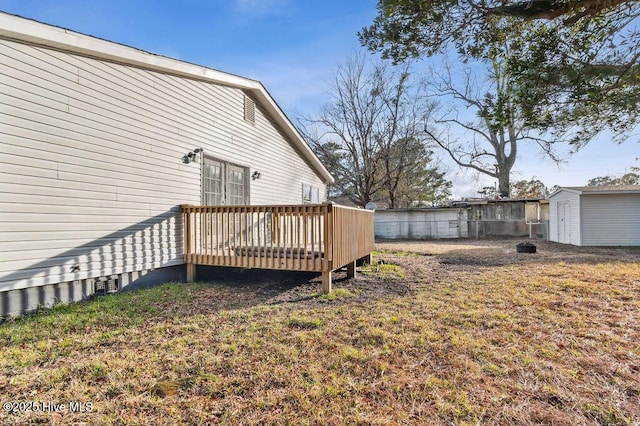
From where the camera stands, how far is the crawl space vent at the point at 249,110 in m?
8.13

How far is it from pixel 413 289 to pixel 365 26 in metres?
4.24

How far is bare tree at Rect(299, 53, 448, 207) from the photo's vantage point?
2183 cm

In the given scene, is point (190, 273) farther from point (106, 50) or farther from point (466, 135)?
point (466, 135)

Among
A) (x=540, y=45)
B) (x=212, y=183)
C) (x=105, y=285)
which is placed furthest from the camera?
(x=212, y=183)

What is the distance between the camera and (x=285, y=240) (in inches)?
208

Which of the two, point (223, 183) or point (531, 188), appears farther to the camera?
point (531, 188)

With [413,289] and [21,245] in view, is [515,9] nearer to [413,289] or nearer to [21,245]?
[413,289]

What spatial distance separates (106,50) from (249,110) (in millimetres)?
3784

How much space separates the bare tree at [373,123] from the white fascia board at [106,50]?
1515 cm

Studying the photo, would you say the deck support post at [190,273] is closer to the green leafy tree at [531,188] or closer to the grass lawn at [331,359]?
the grass lawn at [331,359]

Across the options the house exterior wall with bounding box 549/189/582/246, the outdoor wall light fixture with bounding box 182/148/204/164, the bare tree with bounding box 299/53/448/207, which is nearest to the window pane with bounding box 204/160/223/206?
the outdoor wall light fixture with bounding box 182/148/204/164

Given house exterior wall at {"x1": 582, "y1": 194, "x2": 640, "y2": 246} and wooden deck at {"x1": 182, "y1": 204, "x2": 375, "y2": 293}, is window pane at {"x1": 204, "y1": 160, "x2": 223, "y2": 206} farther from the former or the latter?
house exterior wall at {"x1": 582, "y1": 194, "x2": 640, "y2": 246}

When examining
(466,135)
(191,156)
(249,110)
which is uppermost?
(466,135)

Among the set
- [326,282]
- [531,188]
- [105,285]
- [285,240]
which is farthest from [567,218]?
[531,188]
